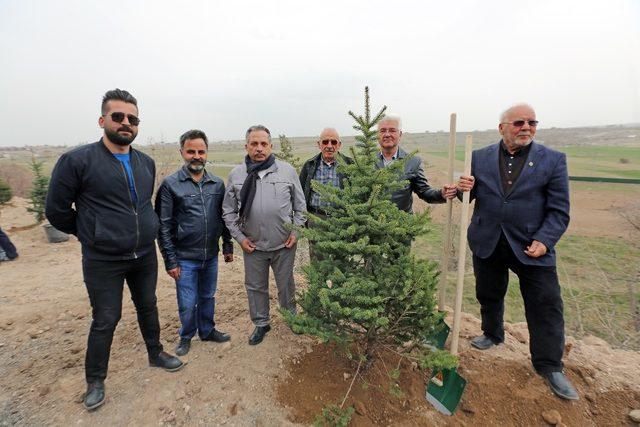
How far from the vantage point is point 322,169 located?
14.5 feet

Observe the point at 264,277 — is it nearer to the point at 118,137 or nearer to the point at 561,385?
the point at 118,137

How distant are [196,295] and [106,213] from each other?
1.44m

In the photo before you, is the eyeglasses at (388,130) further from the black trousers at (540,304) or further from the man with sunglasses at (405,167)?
the black trousers at (540,304)

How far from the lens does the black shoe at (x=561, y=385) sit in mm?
3018

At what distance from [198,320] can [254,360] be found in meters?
0.91

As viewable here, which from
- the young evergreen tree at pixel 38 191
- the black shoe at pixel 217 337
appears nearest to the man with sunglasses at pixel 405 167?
the black shoe at pixel 217 337

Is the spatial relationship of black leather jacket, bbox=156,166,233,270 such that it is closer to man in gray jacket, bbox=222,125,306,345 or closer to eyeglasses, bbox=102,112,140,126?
man in gray jacket, bbox=222,125,306,345

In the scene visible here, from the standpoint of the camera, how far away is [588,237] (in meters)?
14.1

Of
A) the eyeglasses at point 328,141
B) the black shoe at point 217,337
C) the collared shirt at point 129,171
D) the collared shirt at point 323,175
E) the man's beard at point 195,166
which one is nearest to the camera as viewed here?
the collared shirt at point 129,171

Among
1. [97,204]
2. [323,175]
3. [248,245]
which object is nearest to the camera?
[97,204]

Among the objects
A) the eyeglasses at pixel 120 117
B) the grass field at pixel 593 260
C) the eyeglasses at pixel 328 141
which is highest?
the eyeglasses at pixel 120 117

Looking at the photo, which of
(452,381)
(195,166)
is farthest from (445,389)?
(195,166)

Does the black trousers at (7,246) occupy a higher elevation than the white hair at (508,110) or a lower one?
lower

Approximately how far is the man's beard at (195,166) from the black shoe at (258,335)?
2050 mm
